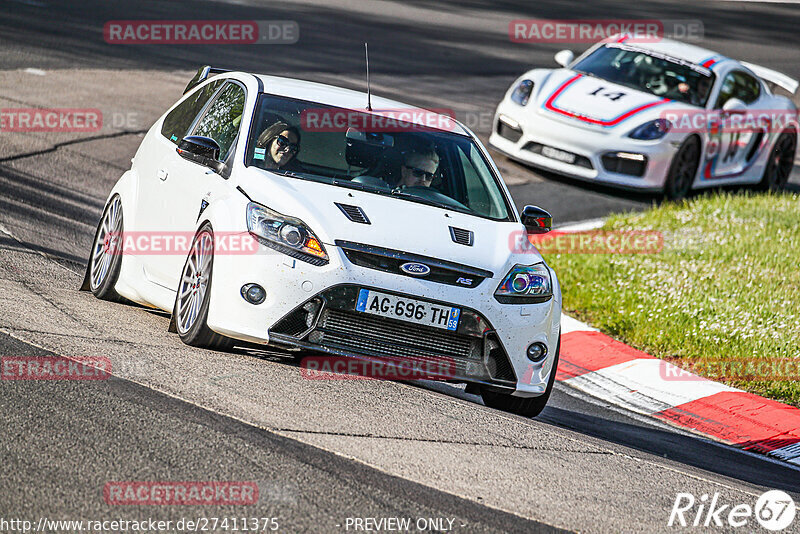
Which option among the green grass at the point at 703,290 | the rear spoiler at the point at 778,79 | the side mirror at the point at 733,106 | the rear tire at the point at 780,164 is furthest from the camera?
the rear tire at the point at 780,164

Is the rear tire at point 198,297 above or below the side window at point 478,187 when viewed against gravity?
below

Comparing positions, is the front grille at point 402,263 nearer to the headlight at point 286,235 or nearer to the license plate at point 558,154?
the headlight at point 286,235

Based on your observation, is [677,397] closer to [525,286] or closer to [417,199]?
[525,286]

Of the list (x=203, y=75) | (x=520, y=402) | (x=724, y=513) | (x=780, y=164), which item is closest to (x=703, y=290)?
(x=520, y=402)

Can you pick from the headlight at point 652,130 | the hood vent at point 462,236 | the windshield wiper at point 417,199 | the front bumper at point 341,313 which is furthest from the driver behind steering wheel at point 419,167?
the headlight at point 652,130

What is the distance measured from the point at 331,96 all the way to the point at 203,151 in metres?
1.07

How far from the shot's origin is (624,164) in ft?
44.9

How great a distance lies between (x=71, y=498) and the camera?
426 cm

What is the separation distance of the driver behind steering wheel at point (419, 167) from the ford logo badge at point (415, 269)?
98 cm

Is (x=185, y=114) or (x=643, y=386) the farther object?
(x=643, y=386)

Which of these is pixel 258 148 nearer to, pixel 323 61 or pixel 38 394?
pixel 38 394

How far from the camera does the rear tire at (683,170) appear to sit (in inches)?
548

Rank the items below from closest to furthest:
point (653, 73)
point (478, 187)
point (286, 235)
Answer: point (286, 235) → point (478, 187) → point (653, 73)

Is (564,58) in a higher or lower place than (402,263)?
higher
